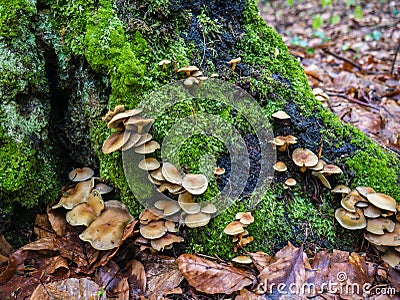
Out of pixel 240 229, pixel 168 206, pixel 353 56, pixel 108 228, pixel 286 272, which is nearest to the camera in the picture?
pixel 286 272

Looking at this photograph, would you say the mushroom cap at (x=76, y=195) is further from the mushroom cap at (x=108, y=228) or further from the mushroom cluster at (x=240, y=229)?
the mushroom cluster at (x=240, y=229)

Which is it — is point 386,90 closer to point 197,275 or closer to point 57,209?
point 197,275

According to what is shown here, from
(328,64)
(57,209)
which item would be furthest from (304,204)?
(328,64)

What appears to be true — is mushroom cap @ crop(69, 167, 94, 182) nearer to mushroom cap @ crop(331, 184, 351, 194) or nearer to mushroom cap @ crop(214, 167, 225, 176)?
mushroom cap @ crop(214, 167, 225, 176)

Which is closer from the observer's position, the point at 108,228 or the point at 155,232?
the point at 155,232

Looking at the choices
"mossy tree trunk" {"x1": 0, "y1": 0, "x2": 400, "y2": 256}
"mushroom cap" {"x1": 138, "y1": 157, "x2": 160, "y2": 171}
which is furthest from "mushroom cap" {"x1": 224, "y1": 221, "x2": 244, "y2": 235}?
"mushroom cap" {"x1": 138, "y1": 157, "x2": 160, "y2": 171}

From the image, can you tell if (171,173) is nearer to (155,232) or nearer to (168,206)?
(168,206)

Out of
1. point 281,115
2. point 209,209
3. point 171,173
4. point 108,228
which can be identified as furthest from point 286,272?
point 108,228
